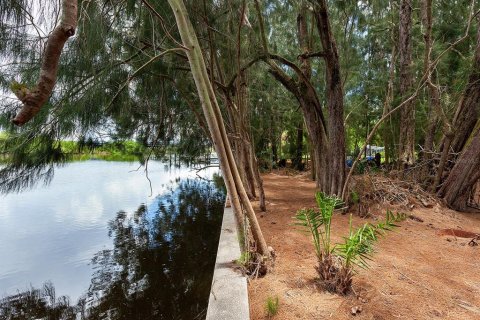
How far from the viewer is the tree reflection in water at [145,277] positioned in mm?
3564

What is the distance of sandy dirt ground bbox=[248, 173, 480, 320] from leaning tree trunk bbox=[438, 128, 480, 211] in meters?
1.29

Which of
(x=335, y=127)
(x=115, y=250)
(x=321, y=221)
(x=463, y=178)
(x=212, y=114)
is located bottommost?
(x=115, y=250)

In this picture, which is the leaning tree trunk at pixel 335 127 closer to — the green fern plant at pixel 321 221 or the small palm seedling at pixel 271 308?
the green fern plant at pixel 321 221

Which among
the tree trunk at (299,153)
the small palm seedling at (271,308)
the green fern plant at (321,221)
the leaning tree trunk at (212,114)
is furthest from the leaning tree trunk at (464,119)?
the tree trunk at (299,153)

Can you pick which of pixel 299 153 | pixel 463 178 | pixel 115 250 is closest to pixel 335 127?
pixel 463 178

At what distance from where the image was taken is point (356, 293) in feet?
8.13

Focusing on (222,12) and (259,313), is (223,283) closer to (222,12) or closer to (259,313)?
(259,313)

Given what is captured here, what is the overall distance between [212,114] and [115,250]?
3.84 metres

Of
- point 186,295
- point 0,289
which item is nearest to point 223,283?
point 186,295

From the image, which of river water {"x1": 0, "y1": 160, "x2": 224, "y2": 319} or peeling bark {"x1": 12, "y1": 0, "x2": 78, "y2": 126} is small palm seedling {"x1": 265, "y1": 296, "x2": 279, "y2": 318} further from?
peeling bark {"x1": 12, "y1": 0, "x2": 78, "y2": 126}

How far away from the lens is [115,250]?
5.50m

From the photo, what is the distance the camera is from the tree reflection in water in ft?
11.7

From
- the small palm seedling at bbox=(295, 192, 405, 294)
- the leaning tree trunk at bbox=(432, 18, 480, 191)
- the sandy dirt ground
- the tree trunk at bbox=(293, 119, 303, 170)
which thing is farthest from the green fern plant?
the tree trunk at bbox=(293, 119, 303, 170)

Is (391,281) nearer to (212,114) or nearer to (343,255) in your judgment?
(343,255)
